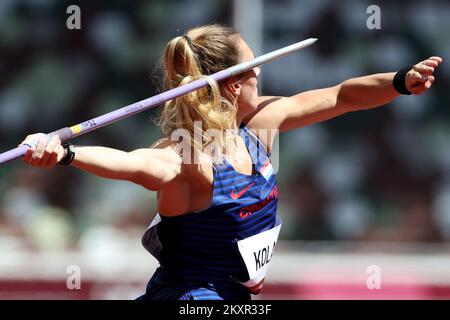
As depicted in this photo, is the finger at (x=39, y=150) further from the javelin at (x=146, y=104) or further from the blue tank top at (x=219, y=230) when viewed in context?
the blue tank top at (x=219, y=230)

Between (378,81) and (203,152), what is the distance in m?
0.89

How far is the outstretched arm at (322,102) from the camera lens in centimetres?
388

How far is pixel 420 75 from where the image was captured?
376 centimetres

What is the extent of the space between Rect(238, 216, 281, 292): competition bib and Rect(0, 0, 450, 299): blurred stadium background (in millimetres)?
3946

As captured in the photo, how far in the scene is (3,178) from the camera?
7.77 meters

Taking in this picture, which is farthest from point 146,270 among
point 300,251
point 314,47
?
point 314,47

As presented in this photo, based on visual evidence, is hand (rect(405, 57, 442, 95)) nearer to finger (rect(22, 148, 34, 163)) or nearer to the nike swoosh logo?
the nike swoosh logo

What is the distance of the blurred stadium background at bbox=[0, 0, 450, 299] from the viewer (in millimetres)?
7738

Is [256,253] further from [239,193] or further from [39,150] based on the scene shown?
[39,150]

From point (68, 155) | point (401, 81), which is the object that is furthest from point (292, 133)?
point (68, 155)

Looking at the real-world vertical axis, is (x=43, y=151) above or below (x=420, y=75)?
below

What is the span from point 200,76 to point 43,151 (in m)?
0.78
